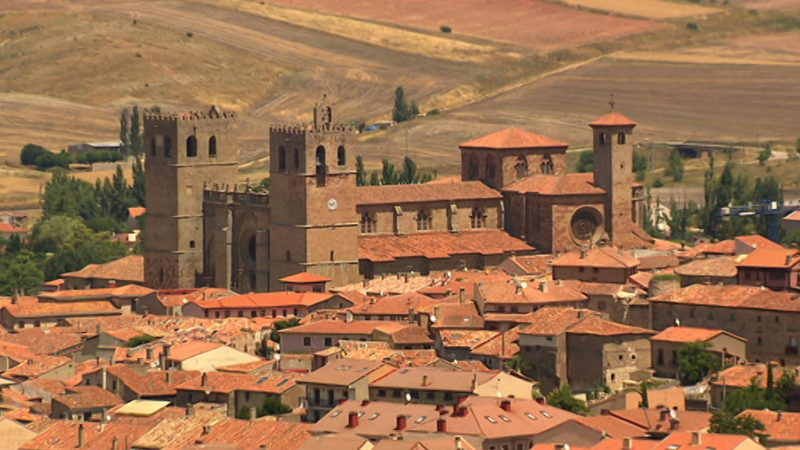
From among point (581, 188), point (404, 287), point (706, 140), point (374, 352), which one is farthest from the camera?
point (706, 140)

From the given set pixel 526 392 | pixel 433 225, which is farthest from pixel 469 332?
pixel 433 225

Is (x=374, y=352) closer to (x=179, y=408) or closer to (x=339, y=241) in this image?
(x=179, y=408)

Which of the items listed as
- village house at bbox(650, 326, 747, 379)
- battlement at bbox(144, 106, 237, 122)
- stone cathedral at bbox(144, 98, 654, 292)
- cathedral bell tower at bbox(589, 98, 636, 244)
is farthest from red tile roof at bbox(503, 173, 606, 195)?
village house at bbox(650, 326, 747, 379)

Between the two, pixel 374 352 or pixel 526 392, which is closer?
pixel 526 392

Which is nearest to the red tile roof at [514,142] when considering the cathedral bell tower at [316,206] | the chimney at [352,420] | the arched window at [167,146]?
the cathedral bell tower at [316,206]

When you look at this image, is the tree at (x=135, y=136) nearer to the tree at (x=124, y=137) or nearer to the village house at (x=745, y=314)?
the tree at (x=124, y=137)

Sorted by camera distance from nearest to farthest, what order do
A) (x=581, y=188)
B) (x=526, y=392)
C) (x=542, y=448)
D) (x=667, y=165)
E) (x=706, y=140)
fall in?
(x=542, y=448) < (x=526, y=392) < (x=581, y=188) < (x=667, y=165) < (x=706, y=140)
